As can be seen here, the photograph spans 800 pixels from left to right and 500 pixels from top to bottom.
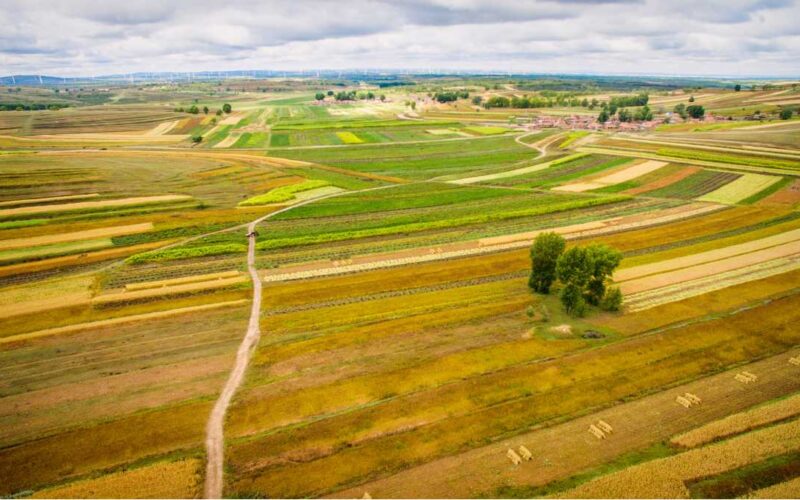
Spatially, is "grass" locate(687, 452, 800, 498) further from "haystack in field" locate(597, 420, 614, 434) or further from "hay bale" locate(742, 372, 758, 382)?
"hay bale" locate(742, 372, 758, 382)

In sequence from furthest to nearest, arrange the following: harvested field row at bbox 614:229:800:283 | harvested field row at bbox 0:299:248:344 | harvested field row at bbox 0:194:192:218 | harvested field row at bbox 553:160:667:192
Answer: harvested field row at bbox 553:160:667:192 < harvested field row at bbox 0:194:192:218 < harvested field row at bbox 614:229:800:283 < harvested field row at bbox 0:299:248:344

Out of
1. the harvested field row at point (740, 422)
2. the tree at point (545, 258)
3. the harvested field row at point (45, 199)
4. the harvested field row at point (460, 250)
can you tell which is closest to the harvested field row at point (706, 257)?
the tree at point (545, 258)

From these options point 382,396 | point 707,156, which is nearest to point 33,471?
point 382,396

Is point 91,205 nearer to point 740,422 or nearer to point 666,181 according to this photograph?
point 740,422

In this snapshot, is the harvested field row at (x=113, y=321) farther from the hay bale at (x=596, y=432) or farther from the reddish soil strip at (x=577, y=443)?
the hay bale at (x=596, y=432)

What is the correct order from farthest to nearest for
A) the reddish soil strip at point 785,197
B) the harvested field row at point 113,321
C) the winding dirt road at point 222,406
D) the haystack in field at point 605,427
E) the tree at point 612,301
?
the reddish soil strip at point 785,197
the tree at point 612,301
the harvested field row at point 113,321
the haystack in field at point 605,427
the winding dirt road at point 222,406

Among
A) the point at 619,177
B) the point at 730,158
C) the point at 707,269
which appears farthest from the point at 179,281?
the point at 730,158

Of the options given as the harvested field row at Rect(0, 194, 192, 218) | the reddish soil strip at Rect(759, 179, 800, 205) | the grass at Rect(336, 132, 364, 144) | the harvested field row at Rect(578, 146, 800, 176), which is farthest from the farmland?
the grass at Rect(336, 132, 364, 144)
